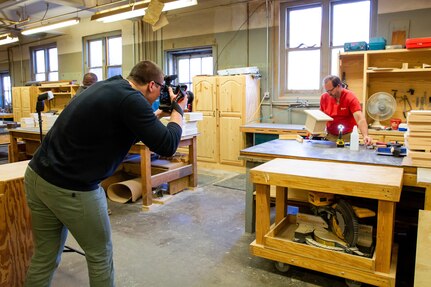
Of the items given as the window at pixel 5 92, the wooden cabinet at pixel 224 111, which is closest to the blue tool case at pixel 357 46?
the wooden cabinet at pixel 224 111

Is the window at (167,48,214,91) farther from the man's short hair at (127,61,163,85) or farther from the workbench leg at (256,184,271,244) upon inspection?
the man's short hair at (127,61,163,85)

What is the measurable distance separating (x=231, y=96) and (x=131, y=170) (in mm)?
2071

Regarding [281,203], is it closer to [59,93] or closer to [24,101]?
[59,93]

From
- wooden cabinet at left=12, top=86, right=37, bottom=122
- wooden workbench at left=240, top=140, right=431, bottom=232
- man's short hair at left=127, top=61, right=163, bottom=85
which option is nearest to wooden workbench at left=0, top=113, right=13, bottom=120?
wooden cabinet at left=12, top=86, right=37, bottom=122

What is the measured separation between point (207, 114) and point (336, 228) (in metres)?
3.84

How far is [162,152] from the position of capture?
63.0 inches

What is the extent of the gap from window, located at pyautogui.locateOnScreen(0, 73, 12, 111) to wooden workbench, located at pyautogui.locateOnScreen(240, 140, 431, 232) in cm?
1024

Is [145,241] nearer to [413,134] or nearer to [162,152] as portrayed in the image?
[162,152]

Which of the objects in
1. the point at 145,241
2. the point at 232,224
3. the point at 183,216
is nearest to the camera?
the point at 145,241

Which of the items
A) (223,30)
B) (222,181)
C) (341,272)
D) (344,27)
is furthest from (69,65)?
(341,272)

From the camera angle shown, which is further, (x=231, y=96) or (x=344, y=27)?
(x=231, y=96)

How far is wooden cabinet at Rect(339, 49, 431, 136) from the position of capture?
4.48 meters

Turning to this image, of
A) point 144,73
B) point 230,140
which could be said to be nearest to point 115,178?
point 230,140

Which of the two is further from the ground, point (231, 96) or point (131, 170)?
point (231, 96)
